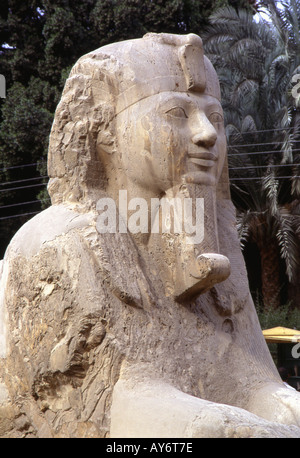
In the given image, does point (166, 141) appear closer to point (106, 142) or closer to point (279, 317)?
point (106, 142)

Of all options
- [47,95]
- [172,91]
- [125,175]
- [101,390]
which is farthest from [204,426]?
→ [47,95]

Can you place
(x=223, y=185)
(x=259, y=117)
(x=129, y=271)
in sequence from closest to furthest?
(x=129, y=271) → (x=223, y=185) → (x=259, y=117)

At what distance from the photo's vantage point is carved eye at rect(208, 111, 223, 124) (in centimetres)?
434

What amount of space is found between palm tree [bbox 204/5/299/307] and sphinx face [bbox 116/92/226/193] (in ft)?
29.8

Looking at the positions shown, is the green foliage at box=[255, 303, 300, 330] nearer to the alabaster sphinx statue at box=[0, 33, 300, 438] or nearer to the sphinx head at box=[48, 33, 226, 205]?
the alabaster sphinx statue at box=[0, 33, 300, 438]

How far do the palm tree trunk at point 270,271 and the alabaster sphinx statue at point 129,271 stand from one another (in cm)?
985

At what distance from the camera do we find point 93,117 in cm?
427

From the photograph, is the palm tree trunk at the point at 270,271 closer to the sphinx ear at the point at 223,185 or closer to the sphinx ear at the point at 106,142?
the sphinx ear at the point at 223,185

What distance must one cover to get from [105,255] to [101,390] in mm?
Result: 677

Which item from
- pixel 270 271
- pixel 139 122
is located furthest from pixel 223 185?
pixel 270 271

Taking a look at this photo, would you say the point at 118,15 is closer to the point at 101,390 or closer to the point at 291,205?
the point at 291,205

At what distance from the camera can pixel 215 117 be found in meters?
4.36

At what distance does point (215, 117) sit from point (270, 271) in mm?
10110

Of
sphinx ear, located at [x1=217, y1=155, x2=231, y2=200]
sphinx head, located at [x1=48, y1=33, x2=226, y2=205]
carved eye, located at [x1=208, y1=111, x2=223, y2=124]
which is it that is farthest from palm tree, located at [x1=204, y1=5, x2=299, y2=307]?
sphinx head, located at [x1=48, y1=33, x2=226, y2=205]
